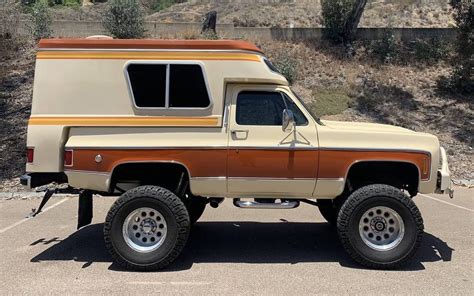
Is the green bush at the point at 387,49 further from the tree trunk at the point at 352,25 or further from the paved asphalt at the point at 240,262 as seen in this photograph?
the paved asphalt at the point at 240,262

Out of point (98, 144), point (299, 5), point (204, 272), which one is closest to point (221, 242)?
point (204, 272)

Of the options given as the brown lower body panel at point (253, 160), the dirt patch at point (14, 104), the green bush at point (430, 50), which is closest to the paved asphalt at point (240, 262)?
the brown lower body panel at point (253, 160)

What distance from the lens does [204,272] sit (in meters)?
5.61

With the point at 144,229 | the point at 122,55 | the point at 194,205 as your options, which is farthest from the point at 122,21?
the point at 144,229

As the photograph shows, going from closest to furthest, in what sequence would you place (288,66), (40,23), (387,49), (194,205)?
(194,205)
(288,66)
(40,23)
(387,49)

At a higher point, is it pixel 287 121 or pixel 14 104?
pixel 287 121

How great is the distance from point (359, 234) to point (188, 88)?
265 cm

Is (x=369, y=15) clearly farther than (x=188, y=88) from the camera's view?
Yes

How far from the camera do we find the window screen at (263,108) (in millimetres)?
5859

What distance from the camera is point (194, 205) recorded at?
23.1 feet

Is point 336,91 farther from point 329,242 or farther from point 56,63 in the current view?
point 56,63

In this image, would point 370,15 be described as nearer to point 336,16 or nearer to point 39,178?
point 336,16

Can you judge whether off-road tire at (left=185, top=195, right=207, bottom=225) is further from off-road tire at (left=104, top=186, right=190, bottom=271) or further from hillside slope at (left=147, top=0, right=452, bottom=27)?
hillside slope at (left=147, top=0, right=452, bottom=27)

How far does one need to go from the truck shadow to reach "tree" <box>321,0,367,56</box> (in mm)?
16723
